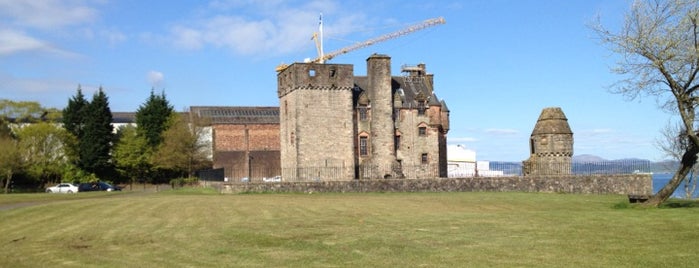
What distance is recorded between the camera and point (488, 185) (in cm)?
4175

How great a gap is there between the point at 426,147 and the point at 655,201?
121 ft

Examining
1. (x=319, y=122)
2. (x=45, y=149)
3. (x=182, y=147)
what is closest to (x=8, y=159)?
(x=45, y=149)

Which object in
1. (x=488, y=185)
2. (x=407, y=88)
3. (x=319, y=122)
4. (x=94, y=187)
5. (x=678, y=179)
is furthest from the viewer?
(x=94, y=187)

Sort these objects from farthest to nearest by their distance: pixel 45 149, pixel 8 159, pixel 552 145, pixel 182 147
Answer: pixel 45 149, pixel 182 147, pixel 8 159, pixel 552 145

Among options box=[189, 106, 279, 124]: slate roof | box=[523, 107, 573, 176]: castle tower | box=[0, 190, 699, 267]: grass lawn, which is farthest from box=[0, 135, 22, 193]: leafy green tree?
box=[523, 107, 573, 176]: castle tower

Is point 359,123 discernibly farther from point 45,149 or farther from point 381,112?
point 45,149

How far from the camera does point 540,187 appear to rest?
40219 mm

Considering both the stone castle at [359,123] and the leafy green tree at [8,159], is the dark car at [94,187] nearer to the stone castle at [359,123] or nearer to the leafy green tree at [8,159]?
the leafy green tree at [8,159]

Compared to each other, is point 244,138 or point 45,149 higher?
point 244,138

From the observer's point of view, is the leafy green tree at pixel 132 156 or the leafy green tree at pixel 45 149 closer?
the leafy green tree at pixel 45 149

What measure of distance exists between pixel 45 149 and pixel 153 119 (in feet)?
38.3

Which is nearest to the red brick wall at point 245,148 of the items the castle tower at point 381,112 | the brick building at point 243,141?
the brick building at point 243,141

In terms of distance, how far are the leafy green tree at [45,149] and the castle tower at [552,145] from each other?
4891 cm

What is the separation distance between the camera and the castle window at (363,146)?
5744cm
